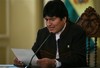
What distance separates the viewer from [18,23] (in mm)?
3234

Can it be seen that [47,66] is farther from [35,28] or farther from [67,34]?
[35,28]

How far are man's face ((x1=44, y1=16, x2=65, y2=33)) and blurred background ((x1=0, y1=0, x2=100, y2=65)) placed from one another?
1.36 meters

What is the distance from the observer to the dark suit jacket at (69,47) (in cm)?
159

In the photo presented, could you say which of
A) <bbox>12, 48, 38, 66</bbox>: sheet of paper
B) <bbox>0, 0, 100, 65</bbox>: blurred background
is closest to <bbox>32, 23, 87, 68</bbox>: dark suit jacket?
<bbox>12, 48, 38, 66</bbox>: sheet of paper

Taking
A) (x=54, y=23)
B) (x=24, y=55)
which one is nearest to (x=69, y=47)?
(x=54, y=23)

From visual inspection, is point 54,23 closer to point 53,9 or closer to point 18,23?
point 53,9

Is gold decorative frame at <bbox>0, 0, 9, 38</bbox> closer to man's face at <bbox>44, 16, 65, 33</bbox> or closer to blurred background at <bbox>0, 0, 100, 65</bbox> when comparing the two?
blurred background at <bbox>0, 0, 100, 65</bbox>

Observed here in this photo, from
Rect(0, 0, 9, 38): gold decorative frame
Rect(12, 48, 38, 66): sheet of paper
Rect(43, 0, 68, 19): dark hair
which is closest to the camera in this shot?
Rect(12, 48, 38, 66): sheet of paper

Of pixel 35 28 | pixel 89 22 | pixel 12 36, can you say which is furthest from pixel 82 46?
pixel 12 36

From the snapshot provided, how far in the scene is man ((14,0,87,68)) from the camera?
1.59 meters

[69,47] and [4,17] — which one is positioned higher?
[4,17]

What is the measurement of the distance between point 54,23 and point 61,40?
0.54 feet

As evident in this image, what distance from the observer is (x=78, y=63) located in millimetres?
1620

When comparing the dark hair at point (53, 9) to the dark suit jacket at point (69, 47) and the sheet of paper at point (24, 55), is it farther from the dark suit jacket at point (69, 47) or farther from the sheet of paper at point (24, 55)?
the sheet of paper at point (24, 55)
